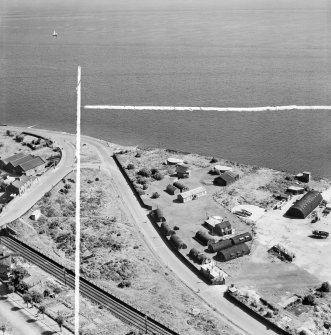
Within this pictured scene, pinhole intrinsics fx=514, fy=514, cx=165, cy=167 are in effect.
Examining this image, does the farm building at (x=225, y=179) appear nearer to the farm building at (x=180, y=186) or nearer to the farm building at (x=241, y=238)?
the farm building at (x=180, y=186)

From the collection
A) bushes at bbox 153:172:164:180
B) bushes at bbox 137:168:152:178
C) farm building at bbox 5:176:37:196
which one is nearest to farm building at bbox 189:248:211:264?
bushes at bbox 153:172:164:180

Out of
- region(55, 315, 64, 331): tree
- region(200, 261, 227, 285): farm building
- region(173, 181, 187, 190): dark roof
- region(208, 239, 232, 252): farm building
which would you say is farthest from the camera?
region(173, 181, 187, 190): dark roof

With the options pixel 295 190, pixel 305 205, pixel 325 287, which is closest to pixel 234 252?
pixel 325 287

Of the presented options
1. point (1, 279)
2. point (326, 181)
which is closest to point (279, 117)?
point (326, 181)

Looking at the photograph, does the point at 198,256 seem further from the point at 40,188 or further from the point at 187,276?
the point at 40,188

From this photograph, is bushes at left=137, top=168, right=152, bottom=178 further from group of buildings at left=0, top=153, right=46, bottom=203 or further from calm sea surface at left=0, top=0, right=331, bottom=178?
calm sea surface at left=0, top=0, right=331, bottom=178

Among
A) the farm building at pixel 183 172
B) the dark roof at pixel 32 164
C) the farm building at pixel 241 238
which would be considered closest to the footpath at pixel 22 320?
Answer: the farm building at pixel 241 238
